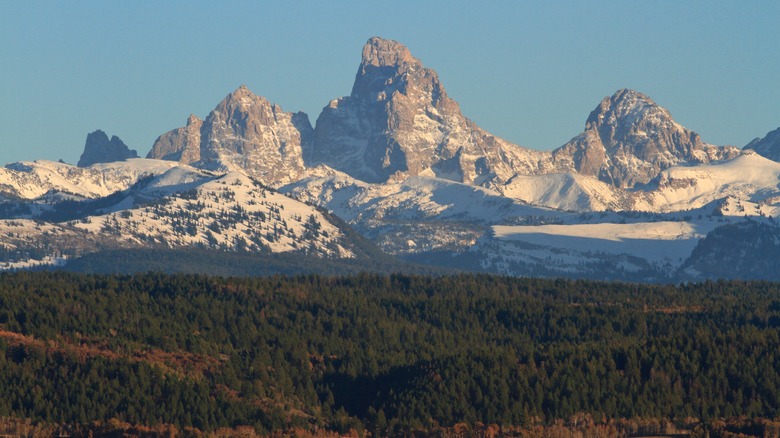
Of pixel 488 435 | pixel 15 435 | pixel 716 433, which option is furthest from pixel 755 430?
pixel 15 435

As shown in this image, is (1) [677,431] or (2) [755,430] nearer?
(2) [755,430]

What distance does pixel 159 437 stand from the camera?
197 meters

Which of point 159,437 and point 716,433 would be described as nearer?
point 716,433

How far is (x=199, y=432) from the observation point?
200 m

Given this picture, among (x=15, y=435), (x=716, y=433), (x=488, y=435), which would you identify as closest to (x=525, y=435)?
(x=488, y=435)

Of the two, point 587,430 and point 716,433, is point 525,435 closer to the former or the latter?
point 587,430

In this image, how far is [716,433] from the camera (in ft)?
573

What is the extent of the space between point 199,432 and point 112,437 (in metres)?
9.90

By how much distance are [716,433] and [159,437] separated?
206ft

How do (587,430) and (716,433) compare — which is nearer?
(716,433)

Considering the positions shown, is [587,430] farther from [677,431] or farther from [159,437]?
[159,437]

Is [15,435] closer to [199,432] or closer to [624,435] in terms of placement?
[199,432]

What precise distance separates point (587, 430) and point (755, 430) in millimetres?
26260

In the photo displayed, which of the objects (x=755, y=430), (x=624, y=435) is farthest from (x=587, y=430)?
(x=755, y=430)
